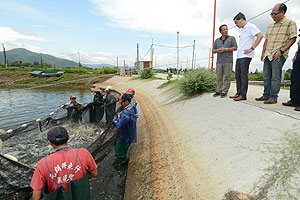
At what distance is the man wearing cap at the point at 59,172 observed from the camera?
197 cm

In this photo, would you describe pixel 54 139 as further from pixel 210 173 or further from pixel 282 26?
pixel 282 26

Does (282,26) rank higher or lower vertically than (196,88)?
higher

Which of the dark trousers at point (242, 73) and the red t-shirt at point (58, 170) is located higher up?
the dark trousers at point (242, 73)

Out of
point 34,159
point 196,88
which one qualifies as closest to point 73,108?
point 34,159

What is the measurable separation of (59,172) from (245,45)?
5.10 m

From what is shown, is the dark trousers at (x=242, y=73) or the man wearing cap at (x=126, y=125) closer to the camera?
the man wearing cap at (x=126, y=125)

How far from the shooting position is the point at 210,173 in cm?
286

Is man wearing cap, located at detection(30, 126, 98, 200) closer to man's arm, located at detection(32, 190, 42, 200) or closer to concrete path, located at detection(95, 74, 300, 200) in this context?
man's arm, located at detection(32, 190, 42, 200)

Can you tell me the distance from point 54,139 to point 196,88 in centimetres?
585

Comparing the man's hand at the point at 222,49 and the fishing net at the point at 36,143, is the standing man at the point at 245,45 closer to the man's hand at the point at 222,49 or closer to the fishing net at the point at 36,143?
the man's hand at the point at 222,49

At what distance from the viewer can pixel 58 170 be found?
6.58ft

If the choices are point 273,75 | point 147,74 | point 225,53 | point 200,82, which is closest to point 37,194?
point 273,75

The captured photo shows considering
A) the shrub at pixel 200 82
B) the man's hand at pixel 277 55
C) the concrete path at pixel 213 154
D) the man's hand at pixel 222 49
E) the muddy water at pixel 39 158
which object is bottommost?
the muddy water at pixel 39 158

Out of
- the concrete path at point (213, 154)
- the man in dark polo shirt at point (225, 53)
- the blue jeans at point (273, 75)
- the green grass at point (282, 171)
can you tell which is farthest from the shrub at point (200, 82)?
the green grass at point (282, 171)
